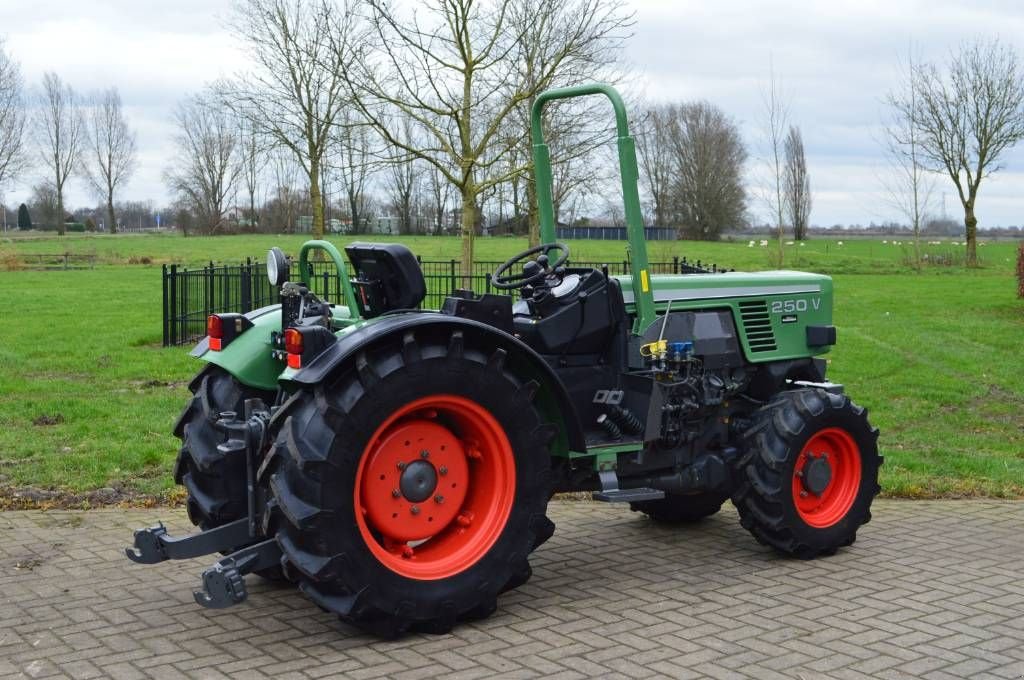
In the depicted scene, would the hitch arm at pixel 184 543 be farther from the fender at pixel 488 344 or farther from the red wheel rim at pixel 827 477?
the red wheel rim at pixel 827 477

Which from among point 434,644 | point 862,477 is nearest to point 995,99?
point 862,477

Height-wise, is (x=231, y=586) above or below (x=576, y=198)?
below

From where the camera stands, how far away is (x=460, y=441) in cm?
526

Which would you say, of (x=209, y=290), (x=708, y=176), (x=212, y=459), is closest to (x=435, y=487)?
(x=212, y=459)

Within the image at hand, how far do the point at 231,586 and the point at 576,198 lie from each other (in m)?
11.8

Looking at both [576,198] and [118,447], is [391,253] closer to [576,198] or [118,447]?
[118,447]

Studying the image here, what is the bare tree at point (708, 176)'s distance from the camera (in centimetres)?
5634

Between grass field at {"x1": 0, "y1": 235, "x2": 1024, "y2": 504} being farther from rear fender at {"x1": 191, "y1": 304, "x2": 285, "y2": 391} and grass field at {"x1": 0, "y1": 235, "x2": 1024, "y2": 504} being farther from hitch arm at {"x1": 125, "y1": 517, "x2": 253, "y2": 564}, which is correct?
hitch arm at {"x1": 125, "y1": 517, "x2": 253, "y2": 564}

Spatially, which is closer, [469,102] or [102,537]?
[102,537]

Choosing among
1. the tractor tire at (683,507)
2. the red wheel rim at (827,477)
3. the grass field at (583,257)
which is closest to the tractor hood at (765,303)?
the red wheel rim at (827,477)

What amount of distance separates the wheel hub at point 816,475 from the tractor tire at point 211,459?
3.03 meters

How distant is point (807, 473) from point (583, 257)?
52.5ft

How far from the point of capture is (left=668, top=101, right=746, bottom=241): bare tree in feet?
185

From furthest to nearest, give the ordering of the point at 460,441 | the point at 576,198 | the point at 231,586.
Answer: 1. the point at 576,198
2. the point at 460,441
3. the point at 231,586
